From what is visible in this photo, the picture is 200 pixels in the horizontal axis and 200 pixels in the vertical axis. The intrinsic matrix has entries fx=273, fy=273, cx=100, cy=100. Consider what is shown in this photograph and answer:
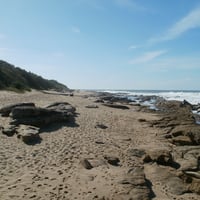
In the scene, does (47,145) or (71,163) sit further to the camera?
(47,145)

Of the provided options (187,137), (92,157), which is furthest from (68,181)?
(187,137)

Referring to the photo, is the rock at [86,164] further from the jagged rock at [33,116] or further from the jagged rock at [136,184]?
the jagged rock at [33,116]

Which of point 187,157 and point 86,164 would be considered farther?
point 187,157

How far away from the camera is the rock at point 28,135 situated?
37.3 ft

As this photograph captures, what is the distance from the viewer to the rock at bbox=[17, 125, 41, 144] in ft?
37.3

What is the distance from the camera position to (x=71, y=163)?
30.6 ft

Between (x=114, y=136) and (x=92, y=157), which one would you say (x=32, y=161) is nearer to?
(x=92, y=157)

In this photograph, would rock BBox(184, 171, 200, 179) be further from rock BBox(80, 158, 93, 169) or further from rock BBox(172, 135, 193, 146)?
rock BBox(172, 135, 193, 146)

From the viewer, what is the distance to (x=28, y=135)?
11430 millimetres

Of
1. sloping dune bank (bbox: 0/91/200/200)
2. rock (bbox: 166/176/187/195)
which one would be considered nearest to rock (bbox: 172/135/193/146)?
sloping dune bank (bbox: 0/91/200/200)

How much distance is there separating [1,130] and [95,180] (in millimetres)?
6450

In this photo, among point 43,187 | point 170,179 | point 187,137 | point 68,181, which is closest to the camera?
point 43,187

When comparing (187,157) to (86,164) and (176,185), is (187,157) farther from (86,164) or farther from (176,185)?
(86,164)

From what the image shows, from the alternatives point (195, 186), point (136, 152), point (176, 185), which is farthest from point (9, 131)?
point (195, 186)
